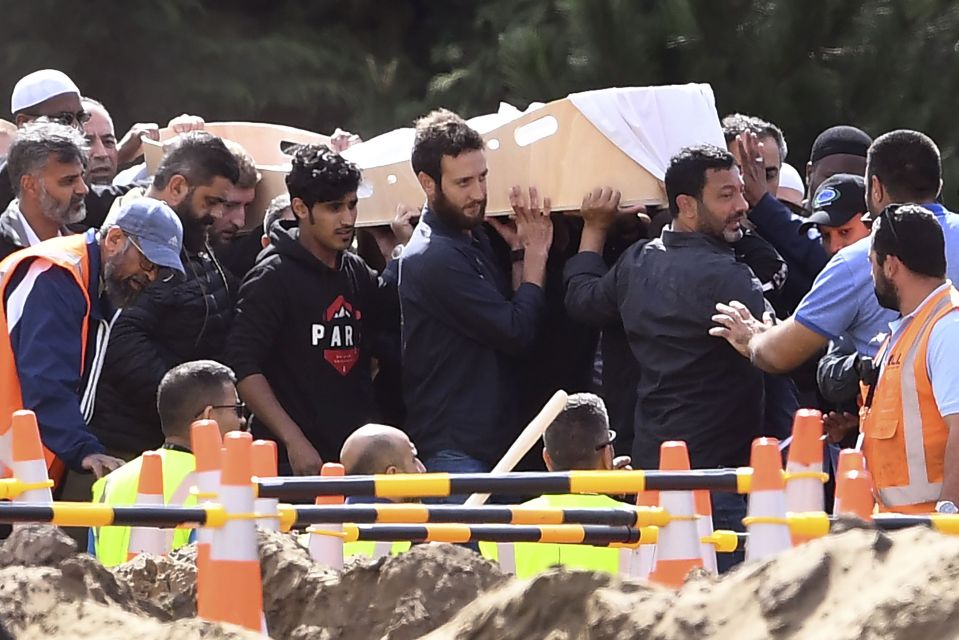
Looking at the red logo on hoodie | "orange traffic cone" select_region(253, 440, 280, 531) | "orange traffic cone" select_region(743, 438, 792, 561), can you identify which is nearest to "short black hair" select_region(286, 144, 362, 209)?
the red logo on hoodie

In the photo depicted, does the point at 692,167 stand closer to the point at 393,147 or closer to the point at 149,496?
the point at 393,147

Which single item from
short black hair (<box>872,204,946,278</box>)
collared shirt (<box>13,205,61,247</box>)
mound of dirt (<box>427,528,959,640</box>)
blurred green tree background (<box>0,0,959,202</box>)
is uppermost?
blurred green tree background (<box>0,0,959,202</box>)

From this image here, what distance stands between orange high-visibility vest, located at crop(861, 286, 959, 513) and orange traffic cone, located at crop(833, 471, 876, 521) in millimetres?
640

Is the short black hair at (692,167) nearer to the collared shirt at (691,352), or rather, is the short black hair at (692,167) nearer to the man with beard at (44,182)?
the collared shirt at (691,352)

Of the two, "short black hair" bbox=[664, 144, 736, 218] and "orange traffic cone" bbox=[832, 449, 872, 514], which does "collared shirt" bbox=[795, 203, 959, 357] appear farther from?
"orange traffic cone" bbox=[832, 449, 872, 514]

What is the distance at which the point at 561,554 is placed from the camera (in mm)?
6176

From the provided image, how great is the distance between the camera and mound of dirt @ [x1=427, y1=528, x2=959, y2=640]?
10.7 ft

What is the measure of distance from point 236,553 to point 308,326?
277 centimetres

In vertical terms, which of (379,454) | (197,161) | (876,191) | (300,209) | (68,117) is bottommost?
(379,454)

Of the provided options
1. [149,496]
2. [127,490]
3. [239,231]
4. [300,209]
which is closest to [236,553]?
[149,496]

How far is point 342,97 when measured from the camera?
52.9ft

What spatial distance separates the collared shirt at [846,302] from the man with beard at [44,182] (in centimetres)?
275

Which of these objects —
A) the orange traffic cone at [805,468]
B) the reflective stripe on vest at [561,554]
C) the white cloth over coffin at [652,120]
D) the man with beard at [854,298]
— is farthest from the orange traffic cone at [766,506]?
the white cloth over coffin at [652,120]

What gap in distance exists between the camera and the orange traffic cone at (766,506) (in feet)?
16.2
